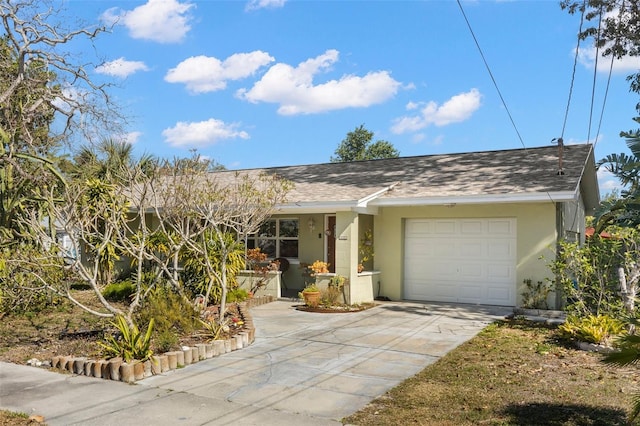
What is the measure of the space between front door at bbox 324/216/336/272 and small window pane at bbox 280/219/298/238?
170cm

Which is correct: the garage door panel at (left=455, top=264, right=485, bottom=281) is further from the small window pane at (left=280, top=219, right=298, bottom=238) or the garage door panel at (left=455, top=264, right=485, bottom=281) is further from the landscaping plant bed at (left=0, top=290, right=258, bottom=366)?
the landscaping plant bed at (left=0, top=290, right=258, bottom=366)

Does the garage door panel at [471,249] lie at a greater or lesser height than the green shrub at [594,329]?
greater

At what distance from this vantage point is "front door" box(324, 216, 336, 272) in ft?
47.3

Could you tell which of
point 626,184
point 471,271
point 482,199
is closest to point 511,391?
point 482,199

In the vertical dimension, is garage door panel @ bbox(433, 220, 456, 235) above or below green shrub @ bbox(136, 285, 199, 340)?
above

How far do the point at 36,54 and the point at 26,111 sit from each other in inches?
63.5

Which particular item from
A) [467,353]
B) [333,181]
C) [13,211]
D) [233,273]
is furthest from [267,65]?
[467,353]

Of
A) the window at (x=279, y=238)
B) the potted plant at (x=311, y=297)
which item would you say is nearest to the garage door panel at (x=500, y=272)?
the potted plant at (x=311, y=297)

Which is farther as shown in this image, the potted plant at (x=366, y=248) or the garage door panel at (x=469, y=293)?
the potted plant at (x=366, y=248)

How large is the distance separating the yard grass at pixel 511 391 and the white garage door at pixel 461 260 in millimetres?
4405

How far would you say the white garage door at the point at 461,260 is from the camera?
1259 centimetres

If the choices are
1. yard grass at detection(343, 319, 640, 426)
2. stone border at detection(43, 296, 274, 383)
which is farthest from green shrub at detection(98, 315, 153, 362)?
yard grass at detection(343, 319, 640, 426)

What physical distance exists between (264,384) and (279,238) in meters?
10.0

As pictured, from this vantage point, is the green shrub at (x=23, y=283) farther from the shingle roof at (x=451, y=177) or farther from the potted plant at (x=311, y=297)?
the shingle roof at (x=451, y=177)
